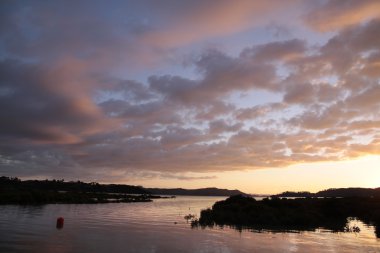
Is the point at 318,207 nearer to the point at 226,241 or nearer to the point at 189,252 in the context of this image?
the point at 226,241

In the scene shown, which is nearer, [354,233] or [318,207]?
[354,233]

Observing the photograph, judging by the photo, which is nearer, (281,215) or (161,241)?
(161,241)

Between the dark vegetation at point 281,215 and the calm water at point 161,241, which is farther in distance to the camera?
the dark vegetation at point 281,215

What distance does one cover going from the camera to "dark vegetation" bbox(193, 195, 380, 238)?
201ft

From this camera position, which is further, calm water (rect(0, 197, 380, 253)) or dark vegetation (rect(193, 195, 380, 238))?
dark vegetation (rect(193, 195, 380, 238))

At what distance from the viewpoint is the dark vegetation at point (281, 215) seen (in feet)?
201

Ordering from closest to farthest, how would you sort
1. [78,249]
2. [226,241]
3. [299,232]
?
[78,249]
[226,241]
[299,232]

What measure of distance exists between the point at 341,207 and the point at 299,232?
111 feet

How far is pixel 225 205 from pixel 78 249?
165ft

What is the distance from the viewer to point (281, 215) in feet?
216

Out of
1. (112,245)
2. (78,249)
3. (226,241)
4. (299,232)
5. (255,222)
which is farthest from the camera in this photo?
(255,222)

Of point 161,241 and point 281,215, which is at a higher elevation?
point 281,215

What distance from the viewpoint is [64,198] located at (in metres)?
115

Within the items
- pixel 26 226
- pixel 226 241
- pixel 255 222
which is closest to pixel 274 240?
pixel 226 241
